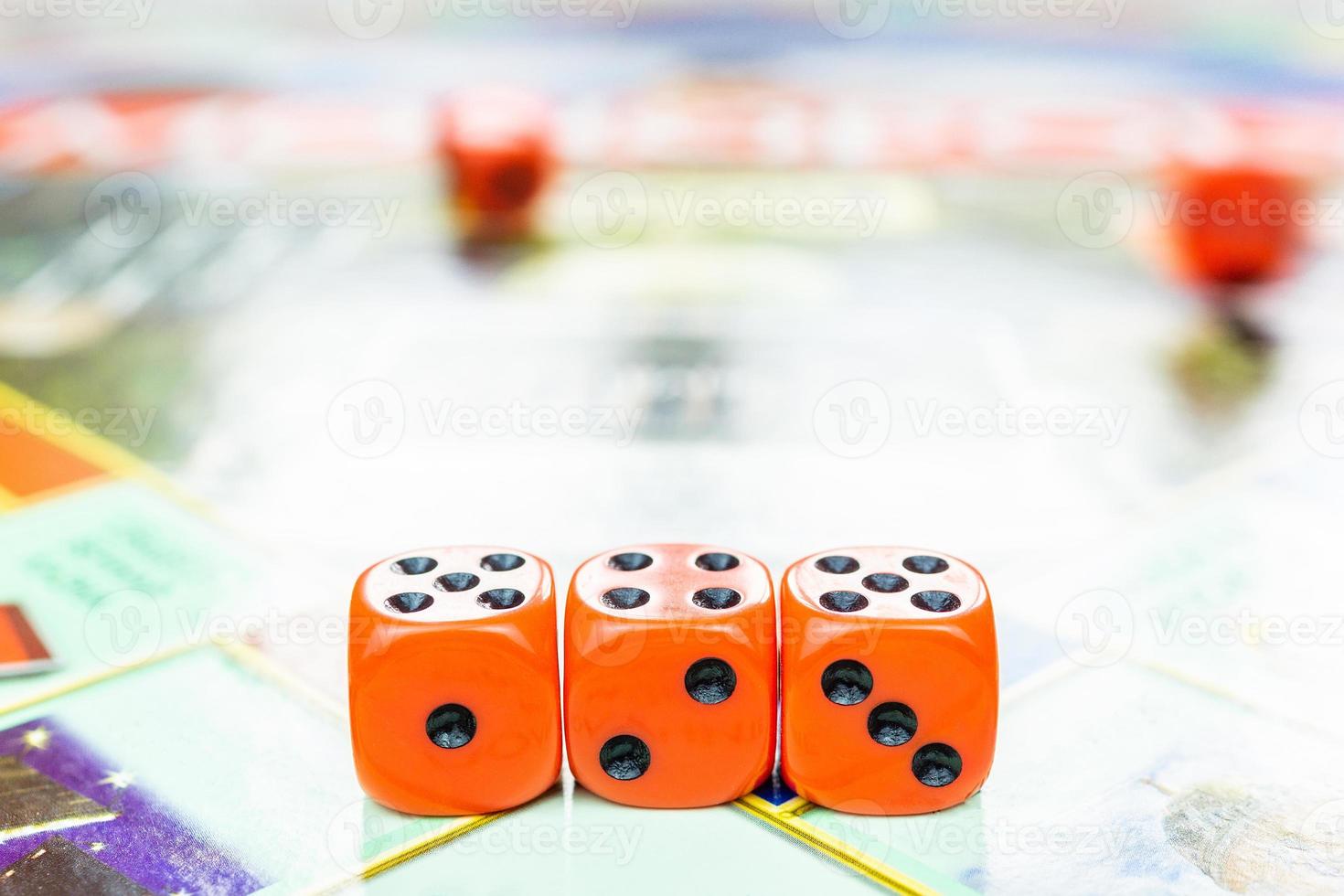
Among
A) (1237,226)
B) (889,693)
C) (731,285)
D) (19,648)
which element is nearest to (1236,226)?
(1237,226)

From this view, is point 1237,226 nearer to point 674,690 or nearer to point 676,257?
point 676,257

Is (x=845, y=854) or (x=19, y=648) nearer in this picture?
(x=845, y=854)

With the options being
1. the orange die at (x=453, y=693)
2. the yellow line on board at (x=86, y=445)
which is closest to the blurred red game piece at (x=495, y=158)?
the yellow line on board at (x=86, y=445)

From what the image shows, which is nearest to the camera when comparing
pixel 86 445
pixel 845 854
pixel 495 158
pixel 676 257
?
pixel 845 854

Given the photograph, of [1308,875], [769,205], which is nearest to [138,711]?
[1308,875]

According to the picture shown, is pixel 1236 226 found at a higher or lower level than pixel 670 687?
higher

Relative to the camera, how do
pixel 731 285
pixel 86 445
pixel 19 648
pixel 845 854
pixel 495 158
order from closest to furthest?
pixel 845 854 → pixel 19 648 → pixel 86 445 → pixel 731 285 → pixel 495 158

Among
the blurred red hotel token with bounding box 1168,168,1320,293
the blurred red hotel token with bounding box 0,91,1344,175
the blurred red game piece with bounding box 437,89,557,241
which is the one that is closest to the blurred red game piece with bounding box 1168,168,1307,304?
the blurred red hotel token with bounding box 1168,168,1320,293

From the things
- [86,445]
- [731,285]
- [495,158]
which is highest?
[495,158]
